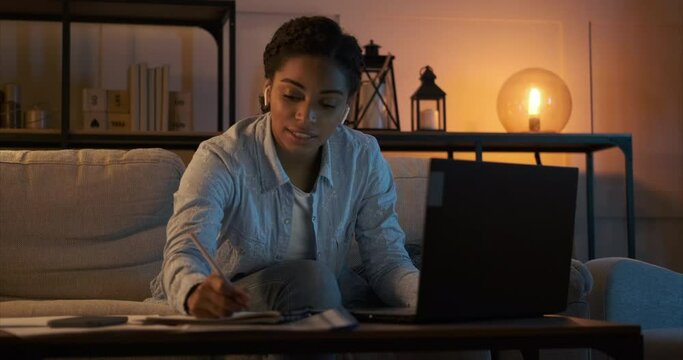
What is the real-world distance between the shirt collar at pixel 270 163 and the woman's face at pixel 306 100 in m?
0.05

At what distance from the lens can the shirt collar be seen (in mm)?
1674

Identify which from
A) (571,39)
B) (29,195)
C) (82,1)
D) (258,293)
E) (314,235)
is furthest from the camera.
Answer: (571,39)

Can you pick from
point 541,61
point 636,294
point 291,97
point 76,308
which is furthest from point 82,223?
point 541,61

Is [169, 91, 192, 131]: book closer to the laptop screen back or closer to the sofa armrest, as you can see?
the sofa armrest

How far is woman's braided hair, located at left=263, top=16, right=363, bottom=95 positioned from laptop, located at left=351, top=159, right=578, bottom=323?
49 centimetres

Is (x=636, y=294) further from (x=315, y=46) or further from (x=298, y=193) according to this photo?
(x=315, y=46)

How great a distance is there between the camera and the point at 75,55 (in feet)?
11.1

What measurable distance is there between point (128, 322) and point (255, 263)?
51 centimetres

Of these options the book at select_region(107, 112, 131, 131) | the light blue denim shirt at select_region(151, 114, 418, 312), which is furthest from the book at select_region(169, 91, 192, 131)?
the light blue denim shirt at select_region(151, 114, 418, 312)

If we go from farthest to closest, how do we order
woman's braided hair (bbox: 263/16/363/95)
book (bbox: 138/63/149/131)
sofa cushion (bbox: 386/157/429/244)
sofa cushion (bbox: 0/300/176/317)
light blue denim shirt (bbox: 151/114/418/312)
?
book (bbox: 138/63/149/131) → sofa cushion (bbox: 386/157/429/244) → sofa cushion (bbox: 0/300/176/317) → woman's braided hair (bbox: 263/16/363/95) → light blue denim shirt (bbox: 151/114/418/312)

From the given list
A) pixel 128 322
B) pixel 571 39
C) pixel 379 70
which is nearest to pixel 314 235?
pixel 128 322

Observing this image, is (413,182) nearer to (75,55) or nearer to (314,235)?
(314,235)

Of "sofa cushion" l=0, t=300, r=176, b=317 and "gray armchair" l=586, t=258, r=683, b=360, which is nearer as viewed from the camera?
"sofa cushion" l=0, t=300, r=176, b=317

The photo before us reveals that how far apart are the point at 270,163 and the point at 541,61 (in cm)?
217
